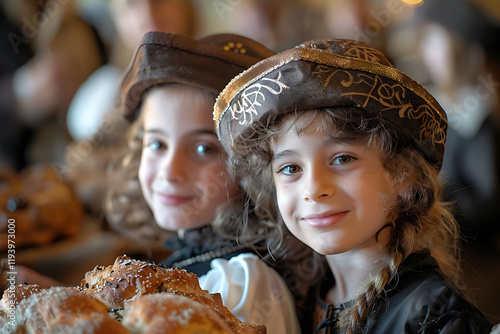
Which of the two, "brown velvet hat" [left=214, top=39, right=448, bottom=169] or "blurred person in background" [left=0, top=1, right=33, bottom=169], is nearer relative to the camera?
"brown velvet hat" [left=214, top=39, right=448, bottom=169]

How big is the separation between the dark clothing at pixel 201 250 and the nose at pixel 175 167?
189 mm

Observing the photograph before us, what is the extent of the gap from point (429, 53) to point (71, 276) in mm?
1973

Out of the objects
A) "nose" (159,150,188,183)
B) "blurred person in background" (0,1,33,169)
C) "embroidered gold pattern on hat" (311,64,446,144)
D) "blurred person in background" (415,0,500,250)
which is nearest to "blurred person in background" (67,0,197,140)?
"blurred person in background" (0,1,33,169)

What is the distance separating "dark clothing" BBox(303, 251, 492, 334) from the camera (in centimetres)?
83

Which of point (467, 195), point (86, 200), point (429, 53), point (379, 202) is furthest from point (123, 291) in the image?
point (429, 53)

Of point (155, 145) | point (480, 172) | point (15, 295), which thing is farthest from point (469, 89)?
point (15, 295)

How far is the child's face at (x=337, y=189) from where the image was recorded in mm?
899

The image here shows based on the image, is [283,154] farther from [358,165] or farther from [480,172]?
[480,172]

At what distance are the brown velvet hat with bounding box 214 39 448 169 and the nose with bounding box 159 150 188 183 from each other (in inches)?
11.7

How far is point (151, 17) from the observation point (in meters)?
2.25

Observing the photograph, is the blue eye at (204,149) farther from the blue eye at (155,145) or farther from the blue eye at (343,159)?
the blue eye at (343,159)

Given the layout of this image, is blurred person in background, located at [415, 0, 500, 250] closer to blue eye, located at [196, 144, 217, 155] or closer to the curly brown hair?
the curly brown hair

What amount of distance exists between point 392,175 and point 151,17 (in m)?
1.65

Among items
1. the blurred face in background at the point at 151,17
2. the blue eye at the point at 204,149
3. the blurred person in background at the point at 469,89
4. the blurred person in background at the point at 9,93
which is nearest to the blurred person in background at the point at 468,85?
the blurred person in background at the point at 469,89
